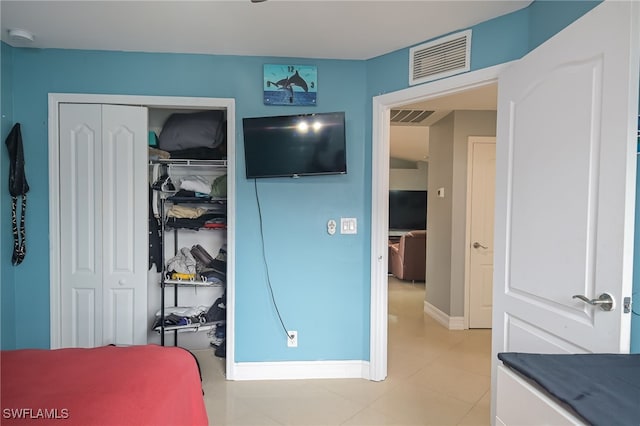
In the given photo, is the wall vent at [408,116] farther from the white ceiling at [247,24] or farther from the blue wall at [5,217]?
the blue wall at [5,217]

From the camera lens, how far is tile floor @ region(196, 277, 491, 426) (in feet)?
6.68

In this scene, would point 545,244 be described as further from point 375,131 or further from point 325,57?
point 325,57

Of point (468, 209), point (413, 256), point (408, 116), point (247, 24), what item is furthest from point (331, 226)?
point (413, 256)

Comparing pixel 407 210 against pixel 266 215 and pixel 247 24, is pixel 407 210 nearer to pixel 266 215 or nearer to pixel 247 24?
pixel 266 215

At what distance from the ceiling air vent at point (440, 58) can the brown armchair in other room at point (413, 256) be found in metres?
3.91

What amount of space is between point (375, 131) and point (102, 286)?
7.79 ft

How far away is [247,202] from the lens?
2471 mm

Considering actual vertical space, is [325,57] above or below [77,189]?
above

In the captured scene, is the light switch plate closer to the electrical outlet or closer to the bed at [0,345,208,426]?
the electrical outlet

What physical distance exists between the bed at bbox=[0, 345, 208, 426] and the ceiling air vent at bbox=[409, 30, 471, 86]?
2246 millimetres

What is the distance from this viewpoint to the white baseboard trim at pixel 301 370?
2490mm

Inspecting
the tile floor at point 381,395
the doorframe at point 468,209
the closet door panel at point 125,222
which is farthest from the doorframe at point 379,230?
the closet door panel at point 125,222

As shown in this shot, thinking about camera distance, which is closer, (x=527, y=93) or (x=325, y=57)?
(x=527, y=93)

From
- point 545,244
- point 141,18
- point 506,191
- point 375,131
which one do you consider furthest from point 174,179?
point 545,244
